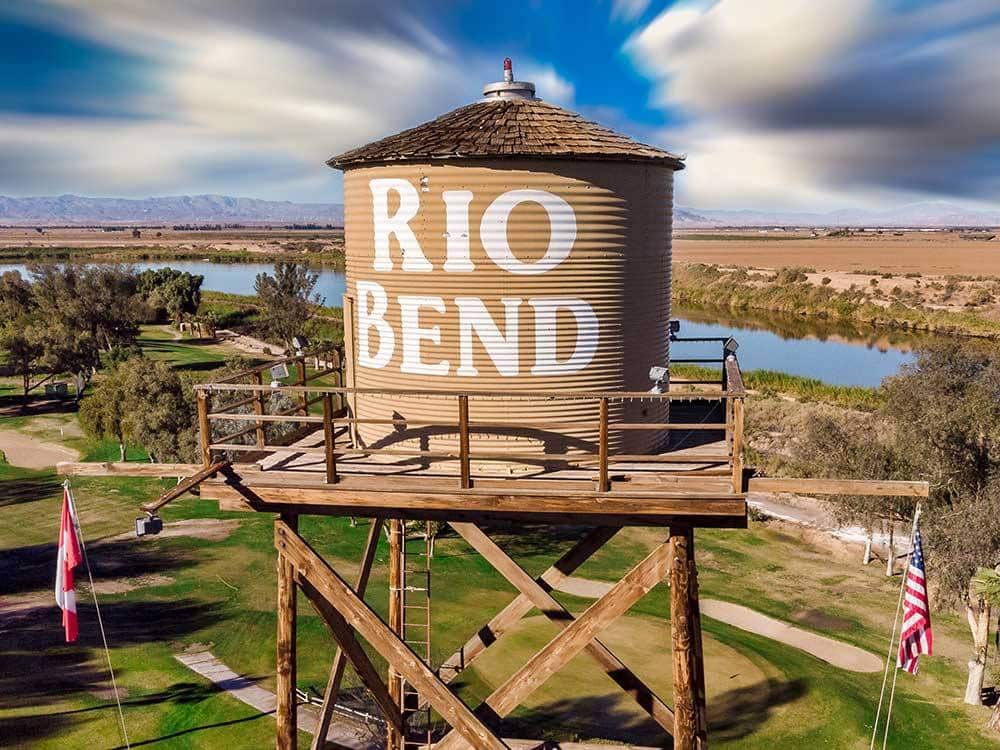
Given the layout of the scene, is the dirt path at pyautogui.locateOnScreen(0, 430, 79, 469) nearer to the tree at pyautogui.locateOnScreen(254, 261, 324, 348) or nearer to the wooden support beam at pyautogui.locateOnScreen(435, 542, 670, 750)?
the tree at pyautogui.locateOnScreen(254, 261, 324, 348)

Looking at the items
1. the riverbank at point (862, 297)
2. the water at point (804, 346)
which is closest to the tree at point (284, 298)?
the water at point (804, 346)

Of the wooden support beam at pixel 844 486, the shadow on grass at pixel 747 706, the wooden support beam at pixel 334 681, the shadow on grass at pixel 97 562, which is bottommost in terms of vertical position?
the shadow on grass at pixel 747 706

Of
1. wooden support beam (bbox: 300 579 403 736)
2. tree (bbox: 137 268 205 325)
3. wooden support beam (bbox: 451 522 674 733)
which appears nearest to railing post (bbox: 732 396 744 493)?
wooden support beam (bbox: 451 522 674 733)

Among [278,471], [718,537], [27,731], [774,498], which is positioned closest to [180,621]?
[27,731]

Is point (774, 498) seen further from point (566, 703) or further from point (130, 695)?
point (130, 695)

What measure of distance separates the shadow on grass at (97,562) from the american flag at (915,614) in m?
22.1

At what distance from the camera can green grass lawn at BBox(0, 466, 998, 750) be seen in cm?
1792

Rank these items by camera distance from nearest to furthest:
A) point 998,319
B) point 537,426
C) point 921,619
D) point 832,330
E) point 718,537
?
1. point 537,426
2. point 921,619
3. point 718,537
4. point 998,319
5. point 832,330

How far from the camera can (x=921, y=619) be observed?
12.3m

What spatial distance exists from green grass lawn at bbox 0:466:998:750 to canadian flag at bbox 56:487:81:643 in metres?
5.85

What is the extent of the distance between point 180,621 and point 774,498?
2351cm

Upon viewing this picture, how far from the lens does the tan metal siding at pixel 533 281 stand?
33.8 ft

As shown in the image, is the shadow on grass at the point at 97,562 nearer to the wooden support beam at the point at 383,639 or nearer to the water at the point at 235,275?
the wooden support beam at the point at 383,639

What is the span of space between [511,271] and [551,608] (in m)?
5.09
